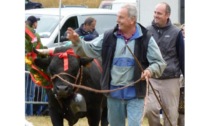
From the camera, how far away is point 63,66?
1219cm

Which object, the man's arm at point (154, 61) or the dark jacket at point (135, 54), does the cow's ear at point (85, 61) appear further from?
the man's arm at point (154, 61)

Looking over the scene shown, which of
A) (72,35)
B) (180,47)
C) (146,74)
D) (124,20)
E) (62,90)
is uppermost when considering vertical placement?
(124,20)

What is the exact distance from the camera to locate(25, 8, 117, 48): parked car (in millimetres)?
19141

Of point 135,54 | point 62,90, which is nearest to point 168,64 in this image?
point 62,90

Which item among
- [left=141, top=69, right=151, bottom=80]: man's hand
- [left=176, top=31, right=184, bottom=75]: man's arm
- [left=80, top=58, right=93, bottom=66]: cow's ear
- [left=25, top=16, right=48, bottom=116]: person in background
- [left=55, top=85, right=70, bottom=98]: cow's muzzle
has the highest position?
[left=176, top=31, right=184, bottom=75]: man's arm

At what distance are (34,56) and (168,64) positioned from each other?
1.90 meters

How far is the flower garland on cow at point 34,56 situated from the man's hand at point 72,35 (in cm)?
213

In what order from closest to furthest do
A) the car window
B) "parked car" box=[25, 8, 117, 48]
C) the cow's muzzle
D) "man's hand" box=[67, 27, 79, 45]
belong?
1. "man's hand" box=[67, 27, 79, 45]
2. the cow's muzzle
3. "parked car" box=[25, 8, 117, 48]
4. the car window

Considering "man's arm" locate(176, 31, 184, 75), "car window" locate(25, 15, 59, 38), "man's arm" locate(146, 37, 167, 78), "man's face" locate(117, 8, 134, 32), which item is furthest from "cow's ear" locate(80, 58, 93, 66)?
"car window" locate(25, 15, 59, 38)

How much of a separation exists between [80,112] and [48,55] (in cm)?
96

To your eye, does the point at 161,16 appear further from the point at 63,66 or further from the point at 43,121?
the point at 43,121

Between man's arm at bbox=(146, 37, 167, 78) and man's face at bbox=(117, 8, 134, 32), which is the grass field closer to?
man's arm at bbox=(146, 37, 167, 78)
